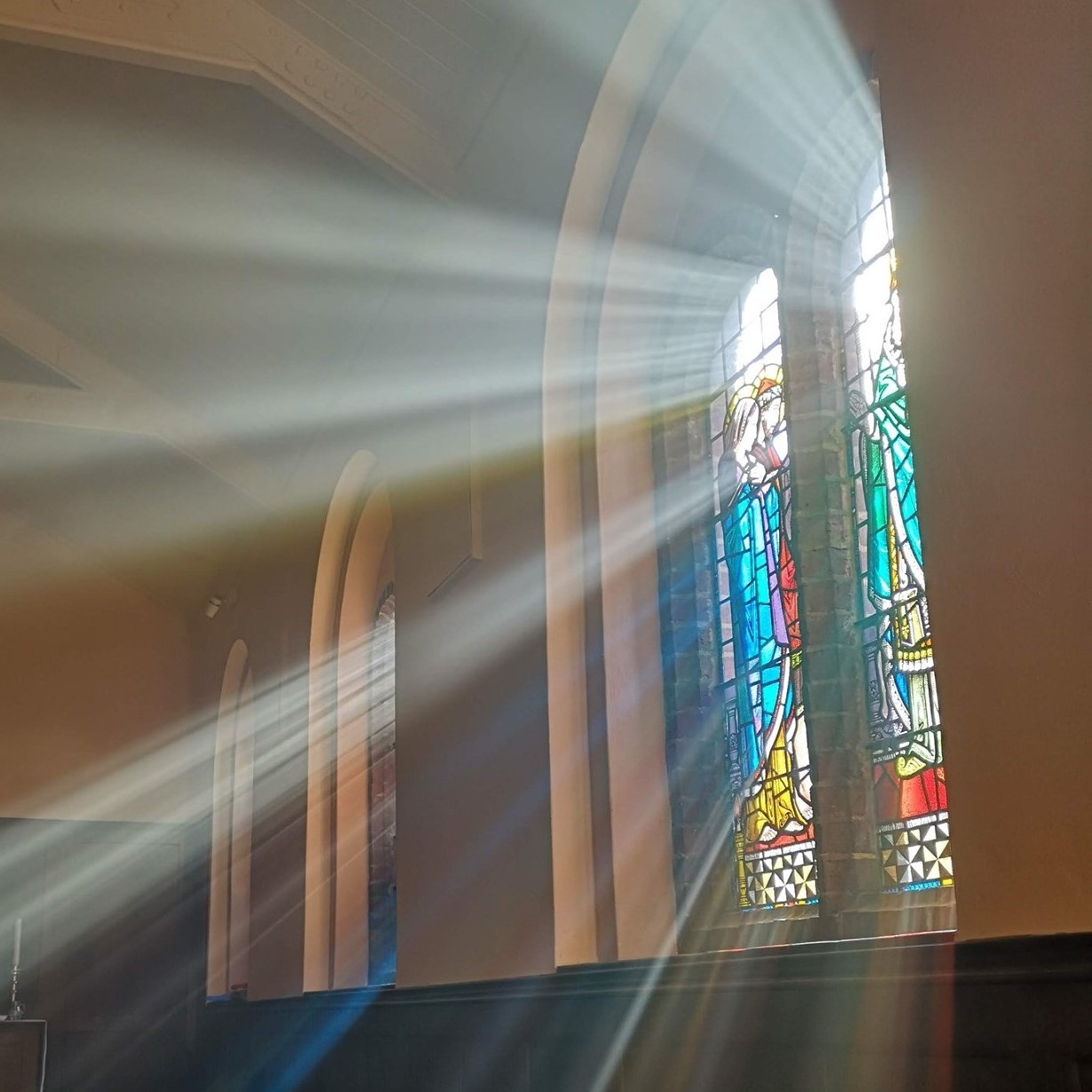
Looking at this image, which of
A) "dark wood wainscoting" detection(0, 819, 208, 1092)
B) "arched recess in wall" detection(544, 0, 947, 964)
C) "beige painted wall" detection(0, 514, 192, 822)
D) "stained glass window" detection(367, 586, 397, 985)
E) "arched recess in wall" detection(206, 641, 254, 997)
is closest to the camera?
"arched recess in wall" detection(544, 0, 947, 964)

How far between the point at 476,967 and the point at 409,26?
146 inches

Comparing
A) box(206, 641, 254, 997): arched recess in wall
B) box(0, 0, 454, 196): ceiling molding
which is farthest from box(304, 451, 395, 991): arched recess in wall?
box(0, 0, 454, 196): ceiling molding

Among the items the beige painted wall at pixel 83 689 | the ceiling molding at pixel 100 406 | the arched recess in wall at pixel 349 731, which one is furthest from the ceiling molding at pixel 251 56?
the beige painted wall at pixel 83 689

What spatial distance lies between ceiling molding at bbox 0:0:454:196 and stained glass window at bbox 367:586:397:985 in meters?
2.80

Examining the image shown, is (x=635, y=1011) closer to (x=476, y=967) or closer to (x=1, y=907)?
(x=476, y=967)

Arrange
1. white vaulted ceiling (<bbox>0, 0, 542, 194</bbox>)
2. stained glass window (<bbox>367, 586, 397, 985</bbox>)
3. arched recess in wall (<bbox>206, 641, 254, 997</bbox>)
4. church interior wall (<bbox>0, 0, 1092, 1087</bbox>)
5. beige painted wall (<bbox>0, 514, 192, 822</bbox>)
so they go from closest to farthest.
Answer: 1. church interior wall (<bbox>0, 0, 1092, 1087</bbox>)
2. white vaulted ceiling (<bbox>0, 0, 542, 194</bbox>)
3. stained glass window (<bbox>367, 586, 397, 985</bbox>)
4. arched recess in wall (<bbox>206, 641, 254, 997</bbox>)
5. beige painted wall (<bbox>0, 514, 192, 822</bbox>)

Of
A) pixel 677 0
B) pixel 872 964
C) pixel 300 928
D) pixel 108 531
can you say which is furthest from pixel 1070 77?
pixel 108 531

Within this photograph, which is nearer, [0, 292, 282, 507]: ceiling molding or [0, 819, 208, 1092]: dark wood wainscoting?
[0, 292, 282, 507]: ceiling molding

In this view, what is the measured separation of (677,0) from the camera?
14.5ft

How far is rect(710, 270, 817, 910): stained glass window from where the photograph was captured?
405cm

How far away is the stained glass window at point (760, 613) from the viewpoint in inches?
159

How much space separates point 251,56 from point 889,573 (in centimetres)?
361

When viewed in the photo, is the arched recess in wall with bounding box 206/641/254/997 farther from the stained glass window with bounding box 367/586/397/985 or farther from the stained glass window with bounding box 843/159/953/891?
the stained glass window with bounding box 843/159/953/891

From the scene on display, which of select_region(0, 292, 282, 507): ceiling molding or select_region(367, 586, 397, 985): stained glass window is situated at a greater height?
select_region(0, 292, 282, 507): ceiling molding
